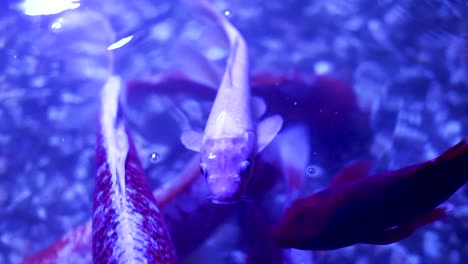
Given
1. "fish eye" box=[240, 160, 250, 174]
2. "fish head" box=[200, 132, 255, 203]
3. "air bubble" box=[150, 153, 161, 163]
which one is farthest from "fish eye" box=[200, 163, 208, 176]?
"air bubble" box=[150, 153, 161, 163]

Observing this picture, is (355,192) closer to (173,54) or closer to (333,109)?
(333,109)

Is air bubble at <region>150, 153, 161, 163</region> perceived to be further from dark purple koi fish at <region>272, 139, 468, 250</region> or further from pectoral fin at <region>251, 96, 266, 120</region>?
dark purple koi fish at <region>272, 139, 468, 250</region>

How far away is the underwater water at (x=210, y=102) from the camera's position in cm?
244

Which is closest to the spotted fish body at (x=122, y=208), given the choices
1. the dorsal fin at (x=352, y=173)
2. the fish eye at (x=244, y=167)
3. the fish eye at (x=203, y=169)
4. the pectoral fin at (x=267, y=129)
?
the fish eye at (x=203, y=169)

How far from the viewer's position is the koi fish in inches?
87.9

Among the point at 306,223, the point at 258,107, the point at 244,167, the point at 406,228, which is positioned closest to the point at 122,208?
the point at 244,167

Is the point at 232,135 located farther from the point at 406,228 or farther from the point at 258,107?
the point at 406,228

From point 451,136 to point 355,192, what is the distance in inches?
40.7

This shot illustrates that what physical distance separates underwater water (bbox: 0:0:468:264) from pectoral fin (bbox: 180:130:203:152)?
0.40 feet

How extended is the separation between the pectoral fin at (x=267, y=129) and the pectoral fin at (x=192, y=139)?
1.14ft

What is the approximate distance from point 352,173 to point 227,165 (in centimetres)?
68

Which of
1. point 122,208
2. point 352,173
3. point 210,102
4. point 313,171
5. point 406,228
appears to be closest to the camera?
point 122,208

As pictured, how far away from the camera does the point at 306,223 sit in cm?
199

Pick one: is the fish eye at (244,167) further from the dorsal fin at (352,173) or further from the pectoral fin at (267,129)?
the dorsal fin at (352,173)
